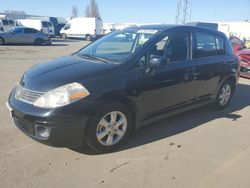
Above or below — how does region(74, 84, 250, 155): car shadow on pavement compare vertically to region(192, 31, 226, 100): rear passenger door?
below

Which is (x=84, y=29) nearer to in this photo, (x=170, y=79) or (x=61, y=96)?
(x=170, y=79)

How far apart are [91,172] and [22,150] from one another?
44.2 inches

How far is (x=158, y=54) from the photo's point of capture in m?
4.76

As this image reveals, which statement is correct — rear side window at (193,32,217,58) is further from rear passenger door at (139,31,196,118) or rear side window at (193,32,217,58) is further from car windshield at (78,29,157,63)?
car windshield at (78,29,157,63)

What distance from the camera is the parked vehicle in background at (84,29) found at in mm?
36438

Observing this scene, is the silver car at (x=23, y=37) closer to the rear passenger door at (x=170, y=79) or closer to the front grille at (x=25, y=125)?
the rear passenger door at (x=170, y=79)

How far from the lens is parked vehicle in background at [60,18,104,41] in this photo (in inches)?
1435

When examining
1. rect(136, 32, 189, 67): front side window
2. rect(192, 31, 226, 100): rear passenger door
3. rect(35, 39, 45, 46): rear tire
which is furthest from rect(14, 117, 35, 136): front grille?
rect(35, 39, 45, 46): rear tire

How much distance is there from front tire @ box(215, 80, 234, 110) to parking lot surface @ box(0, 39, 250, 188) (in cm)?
96

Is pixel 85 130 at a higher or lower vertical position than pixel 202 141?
higher

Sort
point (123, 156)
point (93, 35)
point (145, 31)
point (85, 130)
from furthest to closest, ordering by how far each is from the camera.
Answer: point (93, 35), point (145, 31), point (123, 156), point (85, 130)

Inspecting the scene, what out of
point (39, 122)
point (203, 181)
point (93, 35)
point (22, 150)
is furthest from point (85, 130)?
point (93, 35)

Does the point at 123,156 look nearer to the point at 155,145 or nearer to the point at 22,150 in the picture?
the point at 155,145

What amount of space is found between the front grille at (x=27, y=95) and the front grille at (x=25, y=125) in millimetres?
248
